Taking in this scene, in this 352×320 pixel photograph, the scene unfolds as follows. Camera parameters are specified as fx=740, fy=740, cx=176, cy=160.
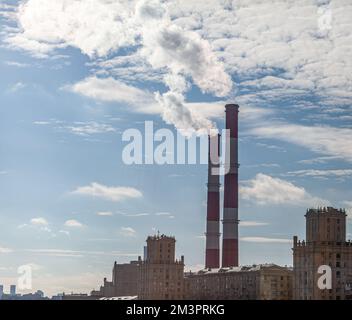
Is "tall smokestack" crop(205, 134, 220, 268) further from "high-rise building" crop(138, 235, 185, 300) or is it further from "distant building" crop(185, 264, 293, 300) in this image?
"high-rise building" crop(138, 235, 185, 300)

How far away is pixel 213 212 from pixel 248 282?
36.5 ft

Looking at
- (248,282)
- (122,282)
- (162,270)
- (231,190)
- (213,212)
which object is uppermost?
(231,190)

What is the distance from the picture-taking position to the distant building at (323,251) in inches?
3054

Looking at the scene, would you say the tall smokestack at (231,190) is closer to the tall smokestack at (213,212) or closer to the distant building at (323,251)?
the tall smokestack at (213,212)

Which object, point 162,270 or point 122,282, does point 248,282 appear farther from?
point 122,282

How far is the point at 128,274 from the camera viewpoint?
4604 inches

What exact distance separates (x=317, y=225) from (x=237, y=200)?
13386mm

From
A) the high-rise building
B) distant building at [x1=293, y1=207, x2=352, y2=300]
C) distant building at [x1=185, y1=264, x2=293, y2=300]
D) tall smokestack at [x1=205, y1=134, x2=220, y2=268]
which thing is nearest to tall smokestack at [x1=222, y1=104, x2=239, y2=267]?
tall smokestack at [x1=205, y1=134, x2=220, y2=268]

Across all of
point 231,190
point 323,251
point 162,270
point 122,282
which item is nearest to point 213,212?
point 231,190

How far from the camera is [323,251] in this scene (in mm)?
79438

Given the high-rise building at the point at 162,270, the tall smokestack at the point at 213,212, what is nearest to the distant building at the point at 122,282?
the high-rise building at the point at 162,270

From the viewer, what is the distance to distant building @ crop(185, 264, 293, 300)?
274 ft
